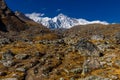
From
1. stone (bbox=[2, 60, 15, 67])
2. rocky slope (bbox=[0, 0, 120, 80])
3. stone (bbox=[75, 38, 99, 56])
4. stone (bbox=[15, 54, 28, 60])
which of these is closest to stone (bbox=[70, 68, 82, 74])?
rocky slope (bbox=[0, 0, 120, 80])

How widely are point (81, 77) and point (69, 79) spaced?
3.22m

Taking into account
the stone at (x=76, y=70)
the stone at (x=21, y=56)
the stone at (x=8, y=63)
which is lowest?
the stone at (x=76, y=70)

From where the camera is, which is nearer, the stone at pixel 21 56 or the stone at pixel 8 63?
the stone at pixel 8 63

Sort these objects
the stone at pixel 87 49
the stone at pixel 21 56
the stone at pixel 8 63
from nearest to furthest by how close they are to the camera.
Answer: the stone at pixel 8 63 → the stone at pixel 21 56 → the stone at pixel 87 49

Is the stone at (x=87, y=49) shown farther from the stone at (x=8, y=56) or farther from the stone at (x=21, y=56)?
the stone at (x=8, y=56)

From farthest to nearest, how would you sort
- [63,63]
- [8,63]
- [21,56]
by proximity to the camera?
[21,56], [63,63], [8,63]

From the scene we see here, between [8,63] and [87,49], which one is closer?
[8,63]

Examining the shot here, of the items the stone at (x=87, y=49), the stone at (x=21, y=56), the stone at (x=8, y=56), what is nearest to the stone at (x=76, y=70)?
the stone at (x=87, y=49)

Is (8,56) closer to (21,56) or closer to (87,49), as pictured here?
(21,56)

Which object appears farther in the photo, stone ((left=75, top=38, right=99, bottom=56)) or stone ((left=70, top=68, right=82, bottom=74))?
stone ((left=75, top=38, right=99, bottom=56))

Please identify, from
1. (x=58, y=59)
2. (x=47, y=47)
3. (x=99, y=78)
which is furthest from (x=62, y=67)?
(x=47, y=47)

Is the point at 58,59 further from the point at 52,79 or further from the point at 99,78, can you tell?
the point at 99,78

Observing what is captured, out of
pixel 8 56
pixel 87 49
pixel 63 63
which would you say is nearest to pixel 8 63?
pixel 8 56

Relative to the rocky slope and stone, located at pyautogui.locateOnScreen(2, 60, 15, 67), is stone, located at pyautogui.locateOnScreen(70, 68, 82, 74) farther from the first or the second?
stone, located at pyautogui.locateOnScreen(2, 60, 15, 67)
